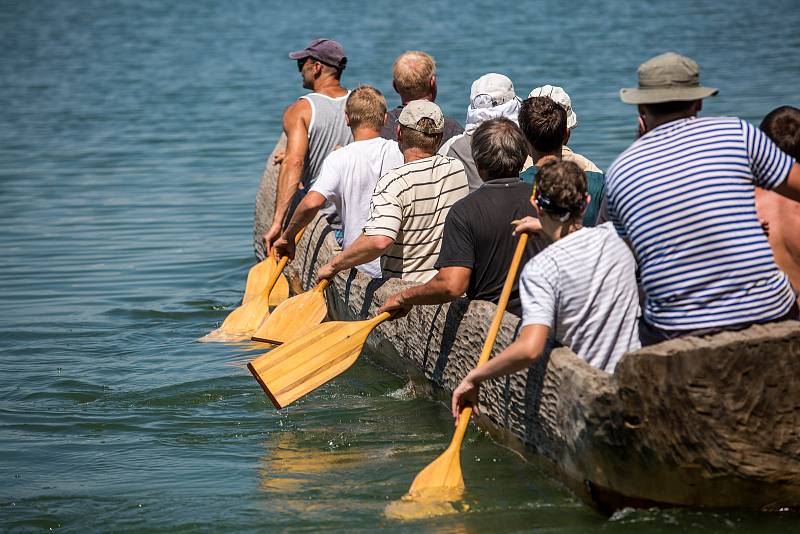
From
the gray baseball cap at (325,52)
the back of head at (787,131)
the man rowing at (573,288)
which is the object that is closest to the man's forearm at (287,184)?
the gray baseball cap at (325,52)

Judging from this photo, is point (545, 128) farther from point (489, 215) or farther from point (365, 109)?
point (365, 109)

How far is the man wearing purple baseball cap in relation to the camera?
8.14 m

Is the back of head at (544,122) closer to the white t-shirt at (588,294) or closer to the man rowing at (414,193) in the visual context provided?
the man rowing at (414,193)

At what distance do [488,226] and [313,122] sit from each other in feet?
9.81

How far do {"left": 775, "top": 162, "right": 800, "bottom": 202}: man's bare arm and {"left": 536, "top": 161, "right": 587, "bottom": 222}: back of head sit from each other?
734 mm

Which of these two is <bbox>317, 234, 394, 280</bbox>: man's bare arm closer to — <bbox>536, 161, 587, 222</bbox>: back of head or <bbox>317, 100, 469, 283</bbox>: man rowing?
<bbox>317, 100, 469, 283</bbox>: man rowing

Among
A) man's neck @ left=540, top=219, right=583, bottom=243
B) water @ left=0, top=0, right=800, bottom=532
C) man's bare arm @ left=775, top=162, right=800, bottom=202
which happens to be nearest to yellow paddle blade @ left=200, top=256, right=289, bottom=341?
water @ left=0, top=0, right=800, bottom=532

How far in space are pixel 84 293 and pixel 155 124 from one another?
932 cm

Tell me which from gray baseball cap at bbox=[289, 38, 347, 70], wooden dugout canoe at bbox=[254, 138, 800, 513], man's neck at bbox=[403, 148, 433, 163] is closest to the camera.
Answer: wooden dugout canoe at bbox=[254, 138, 800, 513]

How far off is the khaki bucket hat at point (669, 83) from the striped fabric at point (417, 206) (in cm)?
173

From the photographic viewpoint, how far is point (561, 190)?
458 cm

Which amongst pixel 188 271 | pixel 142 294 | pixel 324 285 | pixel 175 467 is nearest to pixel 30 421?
pixel 175 467

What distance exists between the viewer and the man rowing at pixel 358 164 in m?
6.92

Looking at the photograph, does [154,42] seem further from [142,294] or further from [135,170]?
[142,294]
